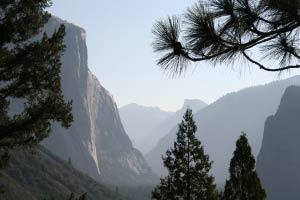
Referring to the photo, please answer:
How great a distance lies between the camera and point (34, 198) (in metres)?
157

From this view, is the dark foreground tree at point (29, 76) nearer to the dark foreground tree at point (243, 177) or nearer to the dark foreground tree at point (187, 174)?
the dark foreground tree at point (243, 177)

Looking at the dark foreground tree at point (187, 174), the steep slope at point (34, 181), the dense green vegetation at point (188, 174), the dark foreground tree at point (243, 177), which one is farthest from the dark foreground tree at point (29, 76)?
the steep slope at point (34, 181)

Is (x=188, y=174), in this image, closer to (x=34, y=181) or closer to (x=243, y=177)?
(x=243, y=177)

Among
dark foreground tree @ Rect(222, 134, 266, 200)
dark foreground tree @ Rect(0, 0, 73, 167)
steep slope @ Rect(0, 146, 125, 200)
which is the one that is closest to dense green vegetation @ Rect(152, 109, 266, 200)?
dark foreground tree @ Rect(222, 134, 266, 200)

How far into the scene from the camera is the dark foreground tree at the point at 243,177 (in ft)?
78.9

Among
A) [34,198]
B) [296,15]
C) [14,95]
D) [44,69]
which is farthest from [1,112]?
[34,198]

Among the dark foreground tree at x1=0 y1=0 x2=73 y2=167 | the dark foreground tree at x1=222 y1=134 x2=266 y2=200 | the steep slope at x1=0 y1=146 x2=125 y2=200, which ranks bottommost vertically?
the dark foreground tree at x1=0 y1=0 x2=73 y2=167

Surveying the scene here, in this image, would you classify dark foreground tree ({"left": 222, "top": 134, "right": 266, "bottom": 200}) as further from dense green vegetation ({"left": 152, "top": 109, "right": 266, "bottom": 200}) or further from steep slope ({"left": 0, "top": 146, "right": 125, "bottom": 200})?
steep slope ({"left": 0, "top": 146, "right": 125, "bottom": 200})

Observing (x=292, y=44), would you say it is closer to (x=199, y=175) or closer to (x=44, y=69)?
(x=44, y=69)

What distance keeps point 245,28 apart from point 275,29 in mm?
481

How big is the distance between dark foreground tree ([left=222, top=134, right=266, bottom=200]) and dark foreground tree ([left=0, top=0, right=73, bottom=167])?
41.6 ft

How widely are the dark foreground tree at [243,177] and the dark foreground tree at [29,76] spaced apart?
499 inches

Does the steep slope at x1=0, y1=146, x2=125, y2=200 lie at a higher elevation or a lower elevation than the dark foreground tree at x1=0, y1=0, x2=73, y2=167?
higher

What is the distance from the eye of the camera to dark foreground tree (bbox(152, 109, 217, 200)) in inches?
1114
